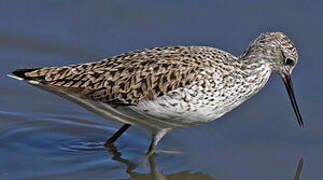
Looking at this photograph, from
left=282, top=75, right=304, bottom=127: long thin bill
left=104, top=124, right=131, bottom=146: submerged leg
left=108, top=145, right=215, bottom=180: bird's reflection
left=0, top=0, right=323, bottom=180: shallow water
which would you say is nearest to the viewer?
left=108, top=145, right=215, bottom=180: bird's reflection

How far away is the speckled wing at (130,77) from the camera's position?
32.6 ft

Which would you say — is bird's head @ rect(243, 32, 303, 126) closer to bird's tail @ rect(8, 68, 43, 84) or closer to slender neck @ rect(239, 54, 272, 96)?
slender neck @ rect(239, 54, 272, 96)

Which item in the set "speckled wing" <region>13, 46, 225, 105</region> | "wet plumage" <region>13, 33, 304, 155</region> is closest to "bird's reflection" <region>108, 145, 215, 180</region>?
"wet plumage" <region>13, 33, 304, 155</region>

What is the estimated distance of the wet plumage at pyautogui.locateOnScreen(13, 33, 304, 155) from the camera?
9859 millimetres

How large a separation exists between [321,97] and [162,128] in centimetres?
280

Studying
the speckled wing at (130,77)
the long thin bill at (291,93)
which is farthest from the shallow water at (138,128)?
the speckled wing at (130,77)

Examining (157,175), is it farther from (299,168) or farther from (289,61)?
(289,61)

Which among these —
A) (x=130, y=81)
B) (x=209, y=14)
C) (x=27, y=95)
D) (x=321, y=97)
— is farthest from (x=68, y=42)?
(x=321, y=97)

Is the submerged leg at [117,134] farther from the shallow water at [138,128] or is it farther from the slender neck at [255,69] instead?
the slender neck at [255,69]

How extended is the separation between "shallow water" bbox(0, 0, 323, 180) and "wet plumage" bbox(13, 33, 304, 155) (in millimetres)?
694

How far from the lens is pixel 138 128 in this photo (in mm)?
11422

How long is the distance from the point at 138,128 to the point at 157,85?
1.62 meters

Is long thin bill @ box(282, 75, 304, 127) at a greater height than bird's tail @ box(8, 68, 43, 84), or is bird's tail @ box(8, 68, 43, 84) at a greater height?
bird's tail @ box(8, 68, 43, 84)

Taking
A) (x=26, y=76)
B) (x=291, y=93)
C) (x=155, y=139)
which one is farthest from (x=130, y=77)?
(x=291, y=93)
